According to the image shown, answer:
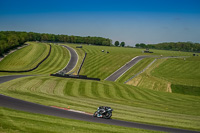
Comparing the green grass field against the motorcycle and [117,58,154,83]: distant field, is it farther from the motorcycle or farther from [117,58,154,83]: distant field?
[117,58,154,83]: distant field

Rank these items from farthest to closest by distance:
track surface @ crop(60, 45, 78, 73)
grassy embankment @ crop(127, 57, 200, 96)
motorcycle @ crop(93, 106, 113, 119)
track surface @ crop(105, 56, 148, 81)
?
track surface @ crop(60, 45, 78, 73) < track surface @ crop(105, 56, 148, 81) < grassy embankment @ crop(127, 57, 200, 96) < motorcycle @ crop(93, 106, 113, 119)

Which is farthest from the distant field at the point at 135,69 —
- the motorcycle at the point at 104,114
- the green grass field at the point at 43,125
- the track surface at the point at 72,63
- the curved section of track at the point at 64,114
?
Result: the green grass field at the point at 43,125

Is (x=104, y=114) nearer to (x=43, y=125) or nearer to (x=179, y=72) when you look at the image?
(x=43, y=125)

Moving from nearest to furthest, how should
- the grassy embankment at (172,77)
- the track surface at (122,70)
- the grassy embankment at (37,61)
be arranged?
the grassy embankment at (172,77) < the track surface at (122,70) < the grassy embankment at (37,61)

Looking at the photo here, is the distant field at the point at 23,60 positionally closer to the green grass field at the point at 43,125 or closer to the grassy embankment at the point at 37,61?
the grassy embankment at the point at 37,61

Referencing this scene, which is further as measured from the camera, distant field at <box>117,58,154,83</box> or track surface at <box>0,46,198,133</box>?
distant field at <box>117,58,154,83</box>

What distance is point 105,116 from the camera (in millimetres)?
25188

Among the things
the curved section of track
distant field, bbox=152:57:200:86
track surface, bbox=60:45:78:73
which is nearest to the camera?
the curved section of track

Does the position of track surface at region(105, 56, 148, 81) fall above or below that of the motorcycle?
above

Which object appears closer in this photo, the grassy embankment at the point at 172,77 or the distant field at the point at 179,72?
the grassy embankment at the point at 172,77

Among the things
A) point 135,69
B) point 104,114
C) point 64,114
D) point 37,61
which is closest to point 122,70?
point 135,69

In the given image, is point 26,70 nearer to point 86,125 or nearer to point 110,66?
point 110,66

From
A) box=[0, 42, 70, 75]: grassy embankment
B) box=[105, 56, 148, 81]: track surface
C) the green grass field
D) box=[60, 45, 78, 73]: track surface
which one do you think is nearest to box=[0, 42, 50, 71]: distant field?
box=[0, 42, 70, 75]: grassy embankment

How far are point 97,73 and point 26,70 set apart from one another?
28817 millimetres
